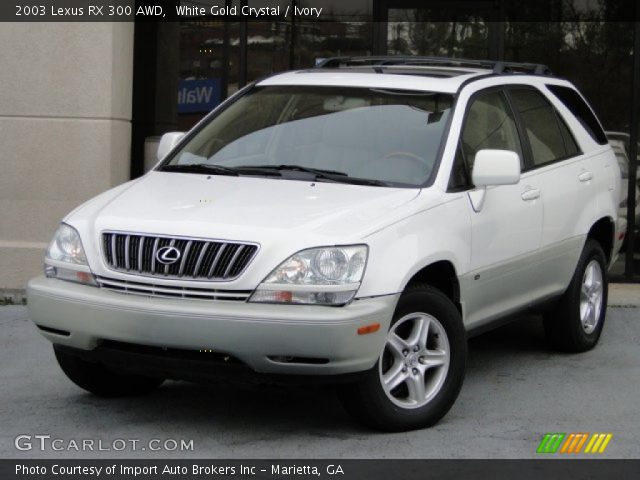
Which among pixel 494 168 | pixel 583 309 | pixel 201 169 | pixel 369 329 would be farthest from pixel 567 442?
pixel 201 169

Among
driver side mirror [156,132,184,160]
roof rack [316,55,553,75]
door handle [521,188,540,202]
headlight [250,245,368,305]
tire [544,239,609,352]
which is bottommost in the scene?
tire [544,239,609,352]

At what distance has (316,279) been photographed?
18.6 feet

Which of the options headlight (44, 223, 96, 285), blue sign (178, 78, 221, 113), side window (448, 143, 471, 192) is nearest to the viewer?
headlight (44, 223, 96, 285)

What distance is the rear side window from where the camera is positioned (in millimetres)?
8359

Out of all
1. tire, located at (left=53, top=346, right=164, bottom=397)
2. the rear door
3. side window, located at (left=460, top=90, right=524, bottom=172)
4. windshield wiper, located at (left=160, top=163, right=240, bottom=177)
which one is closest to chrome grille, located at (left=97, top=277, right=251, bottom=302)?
tire, located at (left=53, top=346, right=164, bottom=397)

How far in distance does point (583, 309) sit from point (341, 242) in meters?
3.00

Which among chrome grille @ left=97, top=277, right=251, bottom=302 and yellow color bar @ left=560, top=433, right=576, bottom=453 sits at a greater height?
chrome grille @ left=97, top=277, right=251, bottom=302

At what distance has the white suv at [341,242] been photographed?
5.68 metres

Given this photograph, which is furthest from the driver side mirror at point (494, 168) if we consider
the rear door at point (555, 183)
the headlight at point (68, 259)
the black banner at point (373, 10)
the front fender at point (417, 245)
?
the black banner at point (373, 10)

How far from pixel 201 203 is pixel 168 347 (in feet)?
2.62

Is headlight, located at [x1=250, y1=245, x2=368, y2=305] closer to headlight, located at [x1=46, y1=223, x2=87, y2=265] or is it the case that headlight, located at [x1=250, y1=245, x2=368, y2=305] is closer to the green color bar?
headlight, located at [x1=46, y1=223, x2=87, y2=265]

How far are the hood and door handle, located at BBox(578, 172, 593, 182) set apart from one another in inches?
77.6

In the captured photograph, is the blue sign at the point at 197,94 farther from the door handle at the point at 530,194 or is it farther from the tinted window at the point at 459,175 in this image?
the tinted window at the point at 459,175
